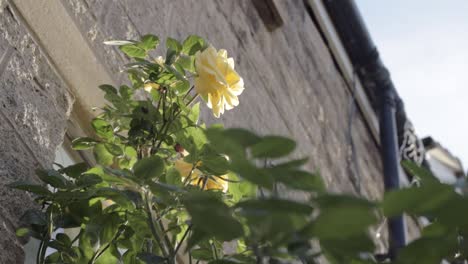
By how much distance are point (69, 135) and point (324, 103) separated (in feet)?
6.58

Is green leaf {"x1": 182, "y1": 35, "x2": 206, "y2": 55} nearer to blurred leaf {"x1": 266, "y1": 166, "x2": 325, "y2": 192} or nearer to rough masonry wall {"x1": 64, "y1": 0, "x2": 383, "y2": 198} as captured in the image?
rough masonry wall {"x1": 64, "y1": 0, "x2": 383, "y2": 198}

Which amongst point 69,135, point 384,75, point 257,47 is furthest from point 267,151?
point 384,75

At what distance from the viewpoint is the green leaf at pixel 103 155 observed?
146cm

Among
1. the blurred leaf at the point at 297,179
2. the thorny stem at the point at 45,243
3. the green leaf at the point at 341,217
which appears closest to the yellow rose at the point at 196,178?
the thorny stem at the point at 45,243

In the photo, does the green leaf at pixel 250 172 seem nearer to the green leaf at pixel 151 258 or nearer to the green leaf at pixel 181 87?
the green leaf at pixel 151 258

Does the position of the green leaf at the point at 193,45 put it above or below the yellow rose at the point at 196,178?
above

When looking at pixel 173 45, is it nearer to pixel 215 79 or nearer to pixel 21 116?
pixel 215 79

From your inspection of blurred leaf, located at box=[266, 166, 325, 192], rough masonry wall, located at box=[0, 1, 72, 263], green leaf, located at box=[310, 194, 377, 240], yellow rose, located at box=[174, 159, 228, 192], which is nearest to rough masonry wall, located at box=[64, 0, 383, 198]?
rough masonry wall, located at box=[0, 1, 72, 263]

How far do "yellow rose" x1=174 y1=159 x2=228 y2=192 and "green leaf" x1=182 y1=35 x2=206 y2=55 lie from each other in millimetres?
180

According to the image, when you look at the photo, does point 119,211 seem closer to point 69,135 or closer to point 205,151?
point 205,151

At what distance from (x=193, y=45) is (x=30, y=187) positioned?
36 centimetres

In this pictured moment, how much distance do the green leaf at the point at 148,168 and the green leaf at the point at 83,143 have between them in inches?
12.1

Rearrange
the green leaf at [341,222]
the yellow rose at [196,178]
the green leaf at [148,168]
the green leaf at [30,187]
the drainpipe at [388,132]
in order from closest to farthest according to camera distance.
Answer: the green leaf at [341,222]
the green leaf at [148,168]
the green leaf at [30,187]
the yellow rose at [196,178]
the drainpipe at [388,132]

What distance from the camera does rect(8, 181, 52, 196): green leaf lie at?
4.12ft
